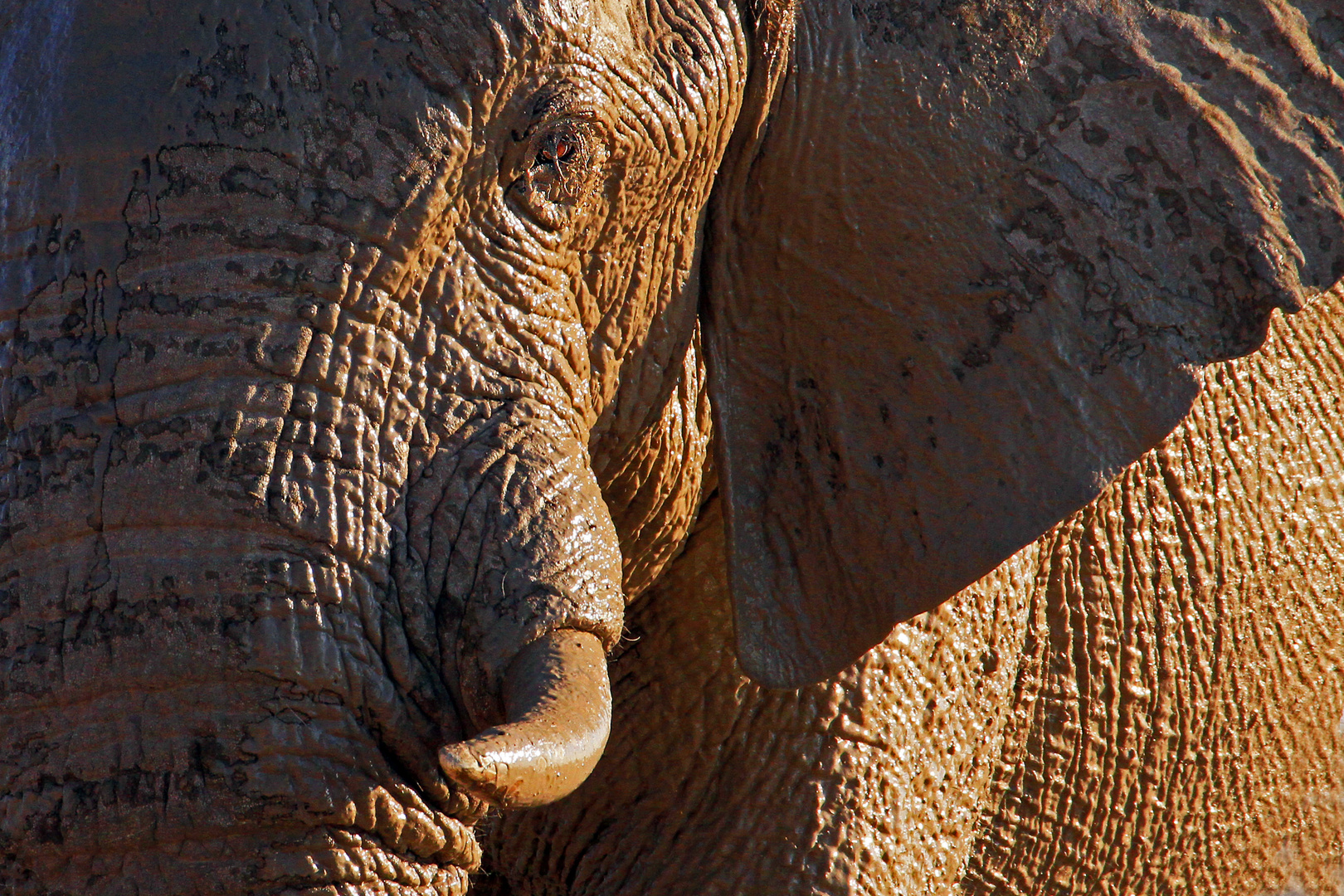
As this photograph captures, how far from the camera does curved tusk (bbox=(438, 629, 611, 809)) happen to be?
4.99ft

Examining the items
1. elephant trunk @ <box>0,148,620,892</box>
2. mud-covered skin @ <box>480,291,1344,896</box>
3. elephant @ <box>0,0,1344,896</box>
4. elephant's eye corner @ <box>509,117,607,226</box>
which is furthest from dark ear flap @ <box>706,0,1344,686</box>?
elephant trunk @ <box>0,148,620,892</box>

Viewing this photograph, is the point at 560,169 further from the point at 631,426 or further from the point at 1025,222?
the point at 1025,222

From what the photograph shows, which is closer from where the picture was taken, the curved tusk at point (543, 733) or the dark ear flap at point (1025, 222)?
the curved tusk at point (543, 733)

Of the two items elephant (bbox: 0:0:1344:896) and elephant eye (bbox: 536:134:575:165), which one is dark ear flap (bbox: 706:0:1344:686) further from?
elephant eye (bbox: 536:134:575:165)

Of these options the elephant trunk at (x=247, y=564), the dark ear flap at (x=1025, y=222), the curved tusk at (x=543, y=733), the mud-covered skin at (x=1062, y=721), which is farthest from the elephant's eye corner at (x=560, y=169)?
the mud-covered skin at (x=1062, y=721)

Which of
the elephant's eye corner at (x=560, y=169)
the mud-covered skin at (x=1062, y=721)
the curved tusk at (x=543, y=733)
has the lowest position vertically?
the mud-covered skin at (x=1062, y=721)

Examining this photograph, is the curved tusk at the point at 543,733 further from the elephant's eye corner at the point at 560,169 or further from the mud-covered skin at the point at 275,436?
the elephant's eye corner at the point at 560,169

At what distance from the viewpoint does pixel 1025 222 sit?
89.1 inches

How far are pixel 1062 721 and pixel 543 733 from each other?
162 cm

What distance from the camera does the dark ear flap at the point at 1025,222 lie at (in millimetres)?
2242

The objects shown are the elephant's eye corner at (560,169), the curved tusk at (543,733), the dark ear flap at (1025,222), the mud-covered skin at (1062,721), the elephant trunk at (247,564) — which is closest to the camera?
the curved tusk at (543,733)

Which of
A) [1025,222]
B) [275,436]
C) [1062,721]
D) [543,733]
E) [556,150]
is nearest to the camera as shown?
[543,733]

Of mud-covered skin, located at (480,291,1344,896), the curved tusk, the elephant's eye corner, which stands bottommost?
mud-covered skin, located at (480,291,1344,896)

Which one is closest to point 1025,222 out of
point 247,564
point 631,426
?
point 631,426
